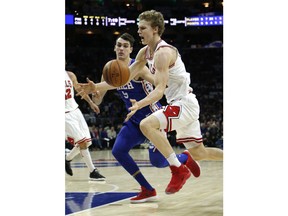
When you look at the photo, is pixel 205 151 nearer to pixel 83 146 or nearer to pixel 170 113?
pixel 170 113

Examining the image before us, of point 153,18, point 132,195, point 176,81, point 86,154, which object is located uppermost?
point 153,18

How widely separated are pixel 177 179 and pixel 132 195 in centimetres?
99

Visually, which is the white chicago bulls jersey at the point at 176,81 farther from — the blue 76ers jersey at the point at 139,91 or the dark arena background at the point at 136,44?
the dark arena background at the point at 136,44

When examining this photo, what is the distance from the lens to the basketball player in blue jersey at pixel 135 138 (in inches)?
201

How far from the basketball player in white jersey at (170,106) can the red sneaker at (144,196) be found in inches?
20.7

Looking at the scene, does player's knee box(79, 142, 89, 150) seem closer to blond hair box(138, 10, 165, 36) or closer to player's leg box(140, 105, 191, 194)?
player's leg box(140, 105, 191, 194)

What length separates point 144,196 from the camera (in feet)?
16.7

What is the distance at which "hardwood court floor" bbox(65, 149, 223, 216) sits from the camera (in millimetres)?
4477

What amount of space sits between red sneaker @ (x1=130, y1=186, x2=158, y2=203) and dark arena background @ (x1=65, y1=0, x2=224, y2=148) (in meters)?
1.25

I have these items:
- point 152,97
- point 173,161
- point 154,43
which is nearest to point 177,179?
→ point 173,161

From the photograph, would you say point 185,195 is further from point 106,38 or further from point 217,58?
point 217,58

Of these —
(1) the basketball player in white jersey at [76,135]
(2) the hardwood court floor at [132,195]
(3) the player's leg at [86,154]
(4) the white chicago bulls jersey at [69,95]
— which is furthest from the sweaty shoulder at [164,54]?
(3) the player's leg at [86,154]
